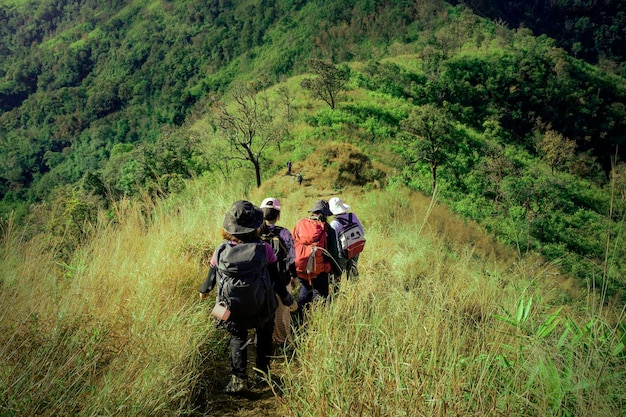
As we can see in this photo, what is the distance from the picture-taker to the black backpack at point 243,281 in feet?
8.17

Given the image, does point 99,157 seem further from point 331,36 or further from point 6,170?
point 331,36

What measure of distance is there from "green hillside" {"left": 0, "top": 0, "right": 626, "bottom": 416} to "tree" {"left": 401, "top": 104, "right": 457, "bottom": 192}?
144 millimetres

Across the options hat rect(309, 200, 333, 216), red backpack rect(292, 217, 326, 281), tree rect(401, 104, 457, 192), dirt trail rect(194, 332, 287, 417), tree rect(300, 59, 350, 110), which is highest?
hat rect(309, 200, 333, 216)

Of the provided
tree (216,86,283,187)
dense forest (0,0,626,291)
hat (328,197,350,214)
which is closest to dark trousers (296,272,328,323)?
hat (328,197,350,214)

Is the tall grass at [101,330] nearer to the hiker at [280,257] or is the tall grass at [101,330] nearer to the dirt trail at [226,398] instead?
the dirt trail at [226,398]

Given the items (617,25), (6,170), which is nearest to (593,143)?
(617,25)

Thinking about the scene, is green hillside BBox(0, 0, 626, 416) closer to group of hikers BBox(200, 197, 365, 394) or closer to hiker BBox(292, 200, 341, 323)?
group of hikers BBox(200, 197, 365, 394)

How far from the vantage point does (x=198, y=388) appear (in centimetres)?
249

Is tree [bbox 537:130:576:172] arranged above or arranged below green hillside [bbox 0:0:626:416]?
below

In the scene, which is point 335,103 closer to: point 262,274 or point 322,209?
point 322,209

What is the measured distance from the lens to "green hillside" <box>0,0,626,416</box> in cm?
186

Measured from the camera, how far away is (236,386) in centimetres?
258

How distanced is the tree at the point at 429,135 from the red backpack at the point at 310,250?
62.6 feet

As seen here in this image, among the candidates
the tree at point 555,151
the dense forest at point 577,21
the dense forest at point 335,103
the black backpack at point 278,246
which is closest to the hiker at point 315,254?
the black backpack at point 278,246
